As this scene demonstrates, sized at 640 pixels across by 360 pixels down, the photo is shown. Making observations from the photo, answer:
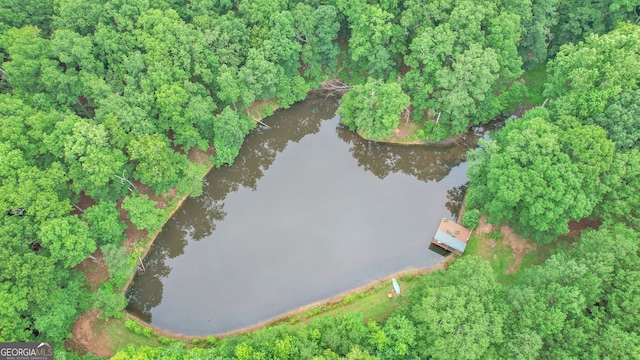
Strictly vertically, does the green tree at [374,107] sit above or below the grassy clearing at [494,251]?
above

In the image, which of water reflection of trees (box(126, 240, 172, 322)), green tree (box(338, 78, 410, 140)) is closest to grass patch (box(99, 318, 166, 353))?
water reflection of trees (box(126, 240, 172, 322))

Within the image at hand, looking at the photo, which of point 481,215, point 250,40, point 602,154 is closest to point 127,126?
point 250,40

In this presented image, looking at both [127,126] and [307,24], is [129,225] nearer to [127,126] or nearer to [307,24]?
[127,126]

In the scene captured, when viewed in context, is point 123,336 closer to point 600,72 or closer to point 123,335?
point 123,335

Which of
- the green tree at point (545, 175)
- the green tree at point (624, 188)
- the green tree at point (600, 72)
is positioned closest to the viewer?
the green tree at point (624, 188)

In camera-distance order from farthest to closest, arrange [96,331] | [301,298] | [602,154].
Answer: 1. [301,298]
2. [96,331]
3. [602,154]

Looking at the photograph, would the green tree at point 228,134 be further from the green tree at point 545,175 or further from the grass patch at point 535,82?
the grass patch at point 535,82
